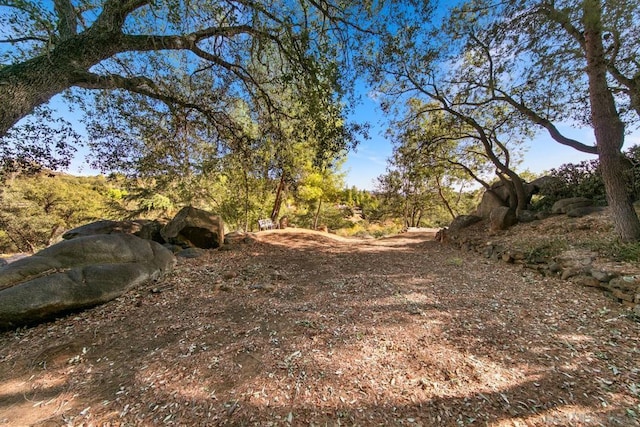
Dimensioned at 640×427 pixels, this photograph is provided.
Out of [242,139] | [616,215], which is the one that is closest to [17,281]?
[242,139]

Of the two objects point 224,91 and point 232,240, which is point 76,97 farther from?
point 232,240

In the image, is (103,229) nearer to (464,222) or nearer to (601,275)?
(601,275)

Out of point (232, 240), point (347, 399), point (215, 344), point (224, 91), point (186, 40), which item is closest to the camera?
point (347, 399)

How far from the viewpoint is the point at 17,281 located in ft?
8.65

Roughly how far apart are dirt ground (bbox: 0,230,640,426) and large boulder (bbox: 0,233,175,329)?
0.59 ft

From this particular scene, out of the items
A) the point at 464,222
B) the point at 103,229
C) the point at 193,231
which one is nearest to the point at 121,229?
the point at 103,229

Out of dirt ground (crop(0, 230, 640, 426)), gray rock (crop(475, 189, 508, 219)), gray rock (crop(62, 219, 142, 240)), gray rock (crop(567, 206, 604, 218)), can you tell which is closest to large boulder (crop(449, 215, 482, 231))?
gray rock (crop(475, 189, 508, 219))

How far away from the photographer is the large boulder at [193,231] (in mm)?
5734

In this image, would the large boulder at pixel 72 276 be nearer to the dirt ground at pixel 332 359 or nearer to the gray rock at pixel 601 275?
the dirt ground at pixel 332 359

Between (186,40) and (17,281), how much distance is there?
3.91 m

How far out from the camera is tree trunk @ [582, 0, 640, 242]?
3.83m

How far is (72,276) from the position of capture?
Result: 9.42 ft

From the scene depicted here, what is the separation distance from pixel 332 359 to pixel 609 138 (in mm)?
5773

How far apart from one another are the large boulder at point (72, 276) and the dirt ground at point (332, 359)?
179mm
